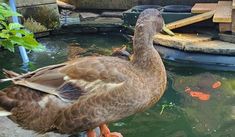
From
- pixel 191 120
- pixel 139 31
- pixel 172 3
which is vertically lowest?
pixel 191 120

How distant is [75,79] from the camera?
2.54 metres

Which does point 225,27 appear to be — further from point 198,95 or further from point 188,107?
point 188,107

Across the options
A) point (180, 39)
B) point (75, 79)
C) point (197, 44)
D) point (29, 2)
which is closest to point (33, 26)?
point (29, 2)

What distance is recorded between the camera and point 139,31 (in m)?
2.76

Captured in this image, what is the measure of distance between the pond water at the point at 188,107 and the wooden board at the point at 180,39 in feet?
1.15

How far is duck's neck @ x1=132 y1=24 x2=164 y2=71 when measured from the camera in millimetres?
2691

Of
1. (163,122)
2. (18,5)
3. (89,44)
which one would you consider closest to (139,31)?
(163,122)

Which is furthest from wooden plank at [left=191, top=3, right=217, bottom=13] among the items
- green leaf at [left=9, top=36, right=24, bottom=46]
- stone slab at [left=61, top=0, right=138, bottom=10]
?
green leaf at [left=9, top=36, right=24, bottom=46]

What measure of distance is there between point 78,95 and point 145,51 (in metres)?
0.57

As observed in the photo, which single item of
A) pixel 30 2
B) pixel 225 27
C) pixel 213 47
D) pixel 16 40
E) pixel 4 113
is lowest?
pixel 213 47

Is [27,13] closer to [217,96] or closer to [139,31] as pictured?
[217,96]

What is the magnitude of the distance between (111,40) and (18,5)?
2114 mm

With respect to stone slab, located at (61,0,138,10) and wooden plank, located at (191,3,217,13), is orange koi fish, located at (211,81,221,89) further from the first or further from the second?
stone slab, located at (61,0,138,10)

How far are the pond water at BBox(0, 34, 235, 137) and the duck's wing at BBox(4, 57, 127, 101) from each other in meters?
1.34
